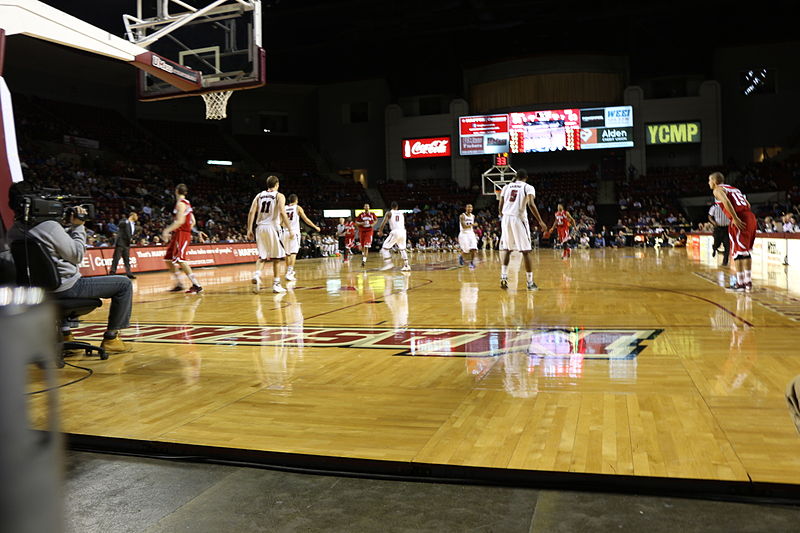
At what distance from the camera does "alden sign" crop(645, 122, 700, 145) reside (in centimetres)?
3453

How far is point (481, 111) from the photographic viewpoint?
37.4m

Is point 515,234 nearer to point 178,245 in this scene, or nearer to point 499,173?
point 178,245

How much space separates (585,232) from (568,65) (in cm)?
1074

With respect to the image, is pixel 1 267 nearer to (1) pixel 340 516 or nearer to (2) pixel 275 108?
(1) pixel 340 516

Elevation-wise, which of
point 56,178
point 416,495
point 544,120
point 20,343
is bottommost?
point 416,495

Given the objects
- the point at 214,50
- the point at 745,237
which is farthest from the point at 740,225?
the point at 214,50

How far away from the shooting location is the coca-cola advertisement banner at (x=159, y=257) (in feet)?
51.8

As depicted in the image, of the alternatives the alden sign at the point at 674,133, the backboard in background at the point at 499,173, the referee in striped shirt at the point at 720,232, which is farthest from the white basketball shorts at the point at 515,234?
the alden sign at the point at 674,133

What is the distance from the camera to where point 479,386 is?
11.8 ft

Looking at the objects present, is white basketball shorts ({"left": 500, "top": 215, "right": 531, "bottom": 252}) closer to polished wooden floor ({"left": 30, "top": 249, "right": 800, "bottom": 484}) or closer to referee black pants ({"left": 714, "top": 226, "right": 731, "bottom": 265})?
polished wooden floor ({"left": 30, "top": 249, "right": 800, "bottom": 484})

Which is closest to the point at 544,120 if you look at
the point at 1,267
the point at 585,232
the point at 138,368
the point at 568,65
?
the point at 568,65

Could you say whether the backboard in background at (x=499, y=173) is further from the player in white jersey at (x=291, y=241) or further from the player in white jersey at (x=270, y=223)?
the player in white jersey at (x=270, y=223)

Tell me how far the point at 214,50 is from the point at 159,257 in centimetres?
840

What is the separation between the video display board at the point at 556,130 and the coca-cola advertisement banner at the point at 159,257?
1772cm
